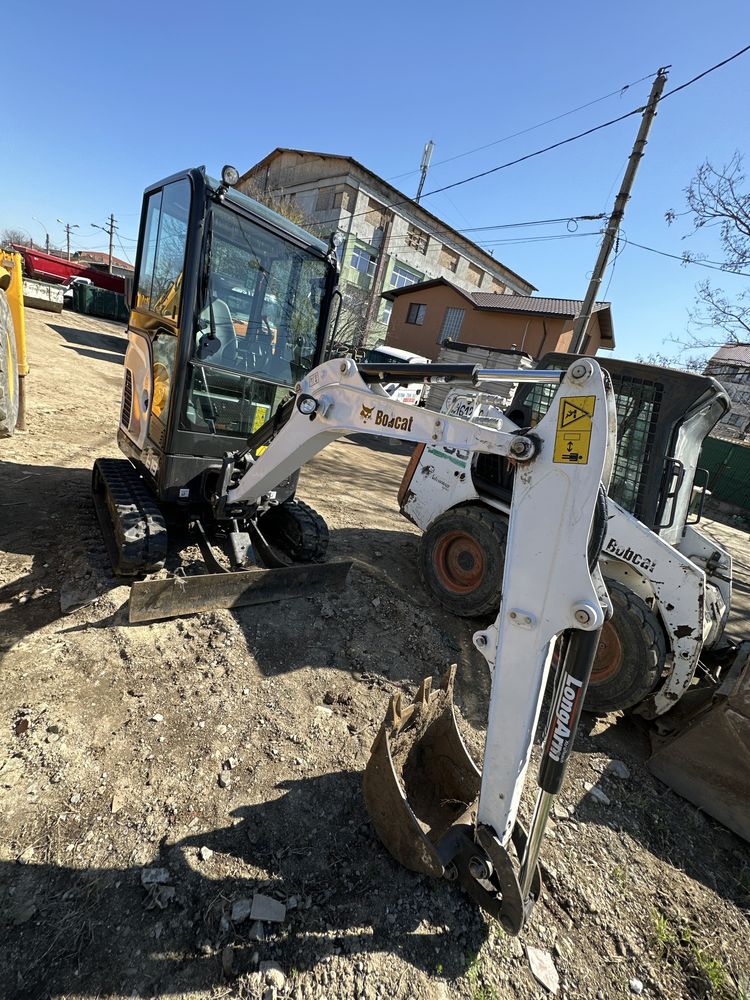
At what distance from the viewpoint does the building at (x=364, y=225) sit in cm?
2583

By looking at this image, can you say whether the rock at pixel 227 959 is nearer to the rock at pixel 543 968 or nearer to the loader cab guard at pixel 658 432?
the rock at pixel 543 968

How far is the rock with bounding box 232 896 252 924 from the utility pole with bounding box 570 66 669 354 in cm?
1063

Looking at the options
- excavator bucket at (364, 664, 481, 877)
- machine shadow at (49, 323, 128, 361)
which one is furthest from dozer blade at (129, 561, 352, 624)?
machine shadow at (49, 323, 128, 361)

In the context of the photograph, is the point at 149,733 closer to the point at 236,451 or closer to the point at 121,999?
the point at 121,999

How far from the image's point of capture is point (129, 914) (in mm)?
1759

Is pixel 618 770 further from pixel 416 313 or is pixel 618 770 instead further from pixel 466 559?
pixel 416 313

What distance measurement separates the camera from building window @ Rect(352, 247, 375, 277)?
2680cm

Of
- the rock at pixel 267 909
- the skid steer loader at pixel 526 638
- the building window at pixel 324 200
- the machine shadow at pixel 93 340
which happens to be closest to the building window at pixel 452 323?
the building window at pixel 324 200

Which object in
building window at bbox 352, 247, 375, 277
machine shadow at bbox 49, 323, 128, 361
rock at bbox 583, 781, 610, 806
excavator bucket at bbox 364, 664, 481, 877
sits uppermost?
building window at bbox 352, 247, 375, 277

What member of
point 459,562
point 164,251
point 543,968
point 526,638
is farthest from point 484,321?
point 543,968

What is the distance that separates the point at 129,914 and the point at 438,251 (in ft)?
115

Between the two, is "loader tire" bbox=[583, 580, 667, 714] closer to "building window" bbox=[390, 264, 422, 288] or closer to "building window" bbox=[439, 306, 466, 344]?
"building window" bbox=[439, 306, 466, 344]

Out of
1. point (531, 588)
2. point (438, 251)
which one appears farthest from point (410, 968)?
point (438, 251)

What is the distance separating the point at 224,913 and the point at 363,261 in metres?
29.9
